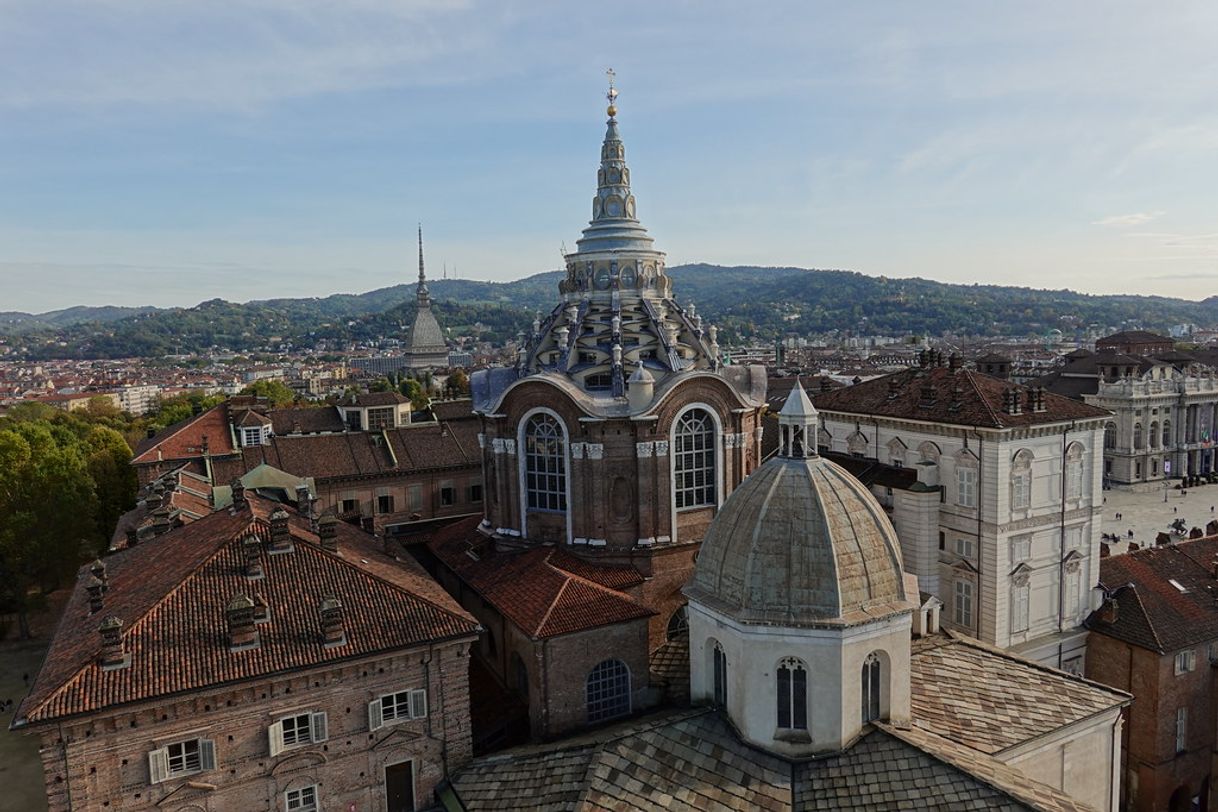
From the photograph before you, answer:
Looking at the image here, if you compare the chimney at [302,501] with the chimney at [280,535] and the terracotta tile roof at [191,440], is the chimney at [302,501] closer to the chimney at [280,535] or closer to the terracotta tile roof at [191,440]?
the chimney at [280,535]

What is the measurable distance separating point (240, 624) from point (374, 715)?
5093 mm

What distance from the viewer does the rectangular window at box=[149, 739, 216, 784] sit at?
22.5 m

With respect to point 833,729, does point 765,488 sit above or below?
above

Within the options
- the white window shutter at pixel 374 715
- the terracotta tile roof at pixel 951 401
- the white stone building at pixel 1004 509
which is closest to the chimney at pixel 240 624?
the white window shutter at pixel 374 715

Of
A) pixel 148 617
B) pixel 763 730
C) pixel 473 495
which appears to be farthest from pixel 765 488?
pixel 473 495

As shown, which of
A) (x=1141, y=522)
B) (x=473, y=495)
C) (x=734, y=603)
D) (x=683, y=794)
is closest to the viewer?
(x=683, y=794)

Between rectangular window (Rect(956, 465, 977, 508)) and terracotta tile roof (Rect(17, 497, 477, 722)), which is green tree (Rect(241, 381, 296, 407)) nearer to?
terracotta tile roof (Rect(17, 497, 477, 722))

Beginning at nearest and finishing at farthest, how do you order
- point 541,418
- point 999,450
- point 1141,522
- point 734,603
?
point 734,603
point 541,418
point 999,450
point 1141,522

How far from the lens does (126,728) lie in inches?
867

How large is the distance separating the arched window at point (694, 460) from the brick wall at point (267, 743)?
13.9 meters

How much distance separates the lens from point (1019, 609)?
4253 cm

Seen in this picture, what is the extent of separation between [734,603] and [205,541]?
20109mm

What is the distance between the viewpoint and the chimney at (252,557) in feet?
87.4

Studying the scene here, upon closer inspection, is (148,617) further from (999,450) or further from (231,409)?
(231,409)
